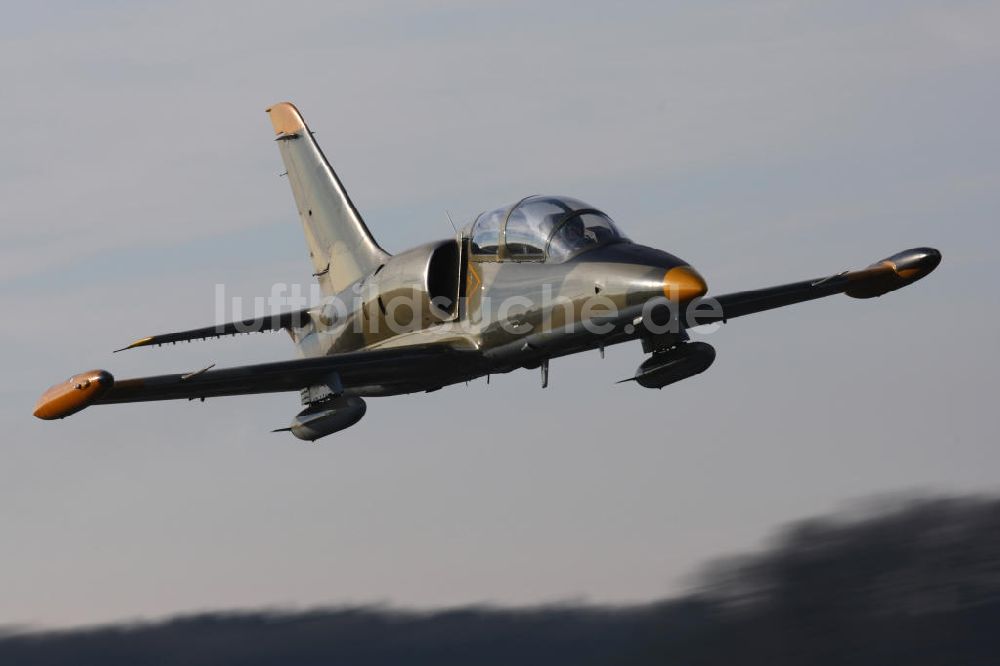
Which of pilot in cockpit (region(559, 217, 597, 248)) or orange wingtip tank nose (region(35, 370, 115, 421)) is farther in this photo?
pilot in cockpit (region(559, 217, 597, 248))

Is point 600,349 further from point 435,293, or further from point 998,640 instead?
point 998,640

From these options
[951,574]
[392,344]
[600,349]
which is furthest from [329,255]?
[951,574]

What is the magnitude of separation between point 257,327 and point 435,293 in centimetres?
582

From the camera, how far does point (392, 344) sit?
27.5 m

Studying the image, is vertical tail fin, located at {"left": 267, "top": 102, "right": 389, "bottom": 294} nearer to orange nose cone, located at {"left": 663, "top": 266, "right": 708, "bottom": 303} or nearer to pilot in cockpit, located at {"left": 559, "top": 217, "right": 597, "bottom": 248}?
pilot in cockpit, located at {"left": 559, "top": 217, "right": 597, "bottom": 248}

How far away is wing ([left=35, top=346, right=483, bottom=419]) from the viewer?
78.0ft

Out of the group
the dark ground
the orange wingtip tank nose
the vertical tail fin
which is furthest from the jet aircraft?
the dark ground

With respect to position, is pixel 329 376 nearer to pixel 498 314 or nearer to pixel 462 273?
pixel 462 273

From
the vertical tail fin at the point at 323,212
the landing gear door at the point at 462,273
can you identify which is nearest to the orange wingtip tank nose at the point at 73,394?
the landing gear door at the point at 462,273

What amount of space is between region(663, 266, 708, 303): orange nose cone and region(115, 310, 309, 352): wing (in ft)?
36.1

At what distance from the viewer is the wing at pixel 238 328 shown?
93.0 ft

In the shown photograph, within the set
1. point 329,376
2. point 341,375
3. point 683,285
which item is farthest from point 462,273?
point 683,285

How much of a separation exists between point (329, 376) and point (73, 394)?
17.3 feet

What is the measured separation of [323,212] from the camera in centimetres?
3350
